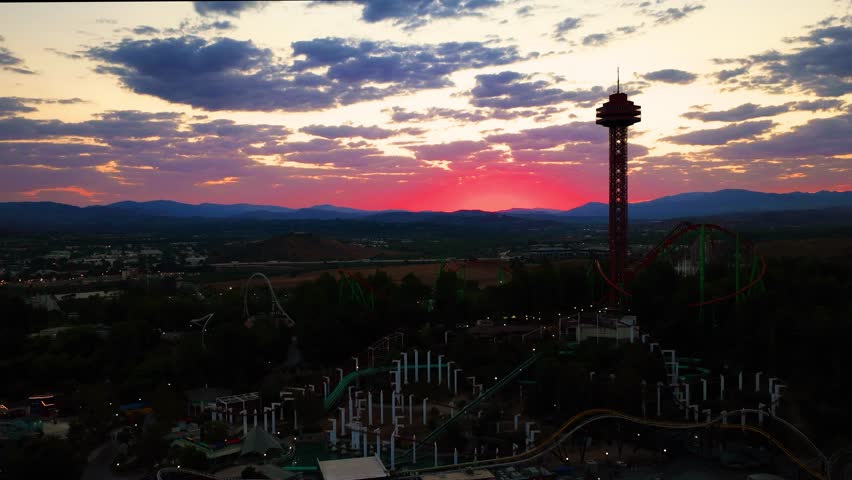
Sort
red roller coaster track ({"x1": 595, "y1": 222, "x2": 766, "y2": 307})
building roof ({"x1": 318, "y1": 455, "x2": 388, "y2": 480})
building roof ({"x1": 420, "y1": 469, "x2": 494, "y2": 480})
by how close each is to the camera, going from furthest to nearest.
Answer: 1. red roller coaster track ({"x1": 595, "y1": 222, "x2": 766, "y2": 307})
2. building roof ({"x1": 420, "y1": 469, "x2": 494, "y2": 480})
3. building roof ({"x1": 318, "y1": 455, "x2": 388, "y2": 480})

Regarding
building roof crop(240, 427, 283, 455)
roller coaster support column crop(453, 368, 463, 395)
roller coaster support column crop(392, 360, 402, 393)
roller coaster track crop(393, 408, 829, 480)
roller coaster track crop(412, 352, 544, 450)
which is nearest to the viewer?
roller coaster track crop(393, 408, 829, 480)

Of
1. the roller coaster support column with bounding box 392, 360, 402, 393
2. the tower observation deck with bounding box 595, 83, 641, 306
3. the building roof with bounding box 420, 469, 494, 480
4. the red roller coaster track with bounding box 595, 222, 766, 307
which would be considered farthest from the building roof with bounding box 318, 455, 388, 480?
the tower observation deck with bounding box 595, 83, 641, 306

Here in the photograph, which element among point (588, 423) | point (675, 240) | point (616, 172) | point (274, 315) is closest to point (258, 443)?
point (588, 423)

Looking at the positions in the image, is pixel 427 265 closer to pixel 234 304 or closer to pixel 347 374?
pixel 234 304

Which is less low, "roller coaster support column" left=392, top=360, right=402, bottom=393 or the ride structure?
the ride structure

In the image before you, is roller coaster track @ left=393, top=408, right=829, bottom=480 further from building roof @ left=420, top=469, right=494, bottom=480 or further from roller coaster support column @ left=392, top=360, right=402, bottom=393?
roller coaster support column @ left=392, top=360, right=402, bottom=393

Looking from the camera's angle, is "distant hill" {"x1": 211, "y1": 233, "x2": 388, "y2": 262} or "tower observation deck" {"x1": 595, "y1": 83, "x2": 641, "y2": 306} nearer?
"tower observation deck" {"x1": 595, "y1": 83, "x2": 641, "y2": 306}

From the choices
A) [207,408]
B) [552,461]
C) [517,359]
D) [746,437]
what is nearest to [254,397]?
[207,408]

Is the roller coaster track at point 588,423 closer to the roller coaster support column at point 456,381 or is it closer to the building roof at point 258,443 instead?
the building roof at point 258,443
